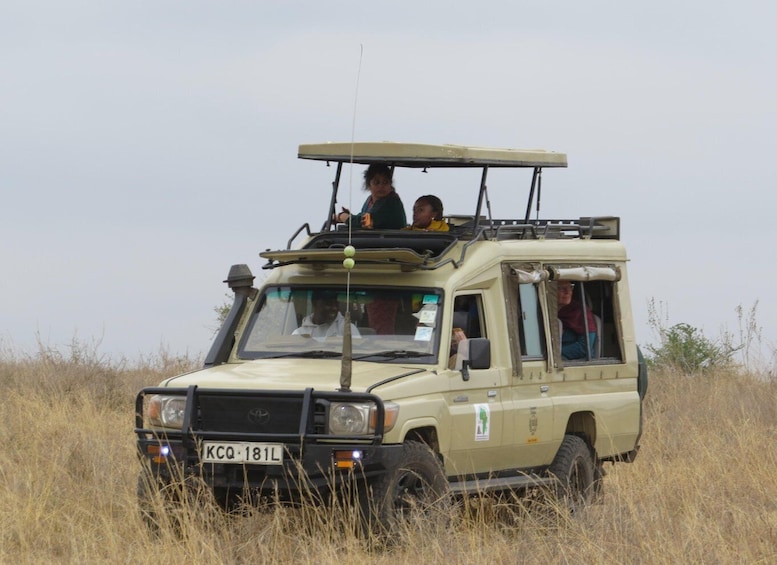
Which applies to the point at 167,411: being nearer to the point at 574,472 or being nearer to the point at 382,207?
the point at 382,207

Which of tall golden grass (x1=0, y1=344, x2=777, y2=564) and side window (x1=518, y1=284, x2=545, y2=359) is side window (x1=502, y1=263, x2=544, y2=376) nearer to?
side window (x1=518, y1=284, x2=545, y2=359)

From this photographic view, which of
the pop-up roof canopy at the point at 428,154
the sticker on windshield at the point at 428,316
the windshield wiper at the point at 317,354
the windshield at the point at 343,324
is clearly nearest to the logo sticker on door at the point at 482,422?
the windshield at the point at 343,324

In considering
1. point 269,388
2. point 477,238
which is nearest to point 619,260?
point 477,238

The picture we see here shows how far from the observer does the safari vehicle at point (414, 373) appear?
8812 millimetres

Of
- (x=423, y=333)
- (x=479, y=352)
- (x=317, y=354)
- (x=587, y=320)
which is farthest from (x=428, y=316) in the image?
(x=587, y=320)

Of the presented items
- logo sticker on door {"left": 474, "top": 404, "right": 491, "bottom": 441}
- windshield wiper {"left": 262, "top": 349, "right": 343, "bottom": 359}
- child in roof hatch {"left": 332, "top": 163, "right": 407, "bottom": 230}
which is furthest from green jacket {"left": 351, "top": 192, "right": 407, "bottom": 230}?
logo sticker on door {"left": 474, "top": 404, "right": 491, "bottom": 441}

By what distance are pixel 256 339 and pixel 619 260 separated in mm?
3495

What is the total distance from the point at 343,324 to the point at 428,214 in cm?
179

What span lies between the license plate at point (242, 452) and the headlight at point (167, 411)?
0.35m

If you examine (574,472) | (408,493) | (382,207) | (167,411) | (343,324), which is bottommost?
(408,493)

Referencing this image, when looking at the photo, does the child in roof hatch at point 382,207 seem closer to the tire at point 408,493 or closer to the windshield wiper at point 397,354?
the windshield wiper at point 397,354

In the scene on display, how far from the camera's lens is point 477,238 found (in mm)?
10594

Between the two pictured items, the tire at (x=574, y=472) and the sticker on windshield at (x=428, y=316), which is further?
the tire at (x=574, y=472)

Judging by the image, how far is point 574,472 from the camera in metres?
11.4
